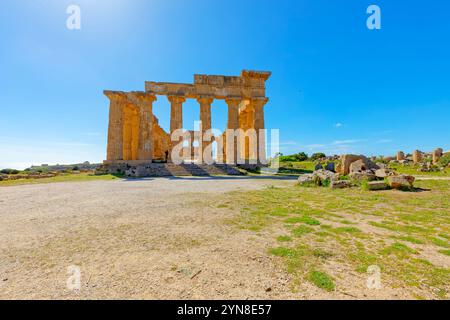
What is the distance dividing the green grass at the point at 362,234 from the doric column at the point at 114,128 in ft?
70.3

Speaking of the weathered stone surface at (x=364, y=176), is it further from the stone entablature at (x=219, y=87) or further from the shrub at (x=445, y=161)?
the stone entablature at (x=219, y=87)

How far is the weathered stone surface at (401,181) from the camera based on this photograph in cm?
887

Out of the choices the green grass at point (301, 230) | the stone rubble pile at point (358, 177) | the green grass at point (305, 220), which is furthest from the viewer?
the stone rubble pile at point (358, 177)

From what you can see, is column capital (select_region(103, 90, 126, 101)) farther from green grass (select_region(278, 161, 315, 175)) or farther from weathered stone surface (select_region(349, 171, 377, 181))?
weathered stone surface (select_region(349, 171, 377, 181))

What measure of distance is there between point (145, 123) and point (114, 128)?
3.56 m

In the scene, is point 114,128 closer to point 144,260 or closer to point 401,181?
point 144,260

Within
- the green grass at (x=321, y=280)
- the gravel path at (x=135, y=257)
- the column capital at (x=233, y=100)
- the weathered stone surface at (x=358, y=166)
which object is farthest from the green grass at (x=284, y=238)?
the column capital at (x=233, y=100)

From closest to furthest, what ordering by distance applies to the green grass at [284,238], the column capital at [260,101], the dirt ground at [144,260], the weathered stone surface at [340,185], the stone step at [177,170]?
the dirt ground at [144,260] < the green grass at [284,238] < the weathered stone surface at [340,185] < the stone step at [177,170] < the column capital at [260,101]

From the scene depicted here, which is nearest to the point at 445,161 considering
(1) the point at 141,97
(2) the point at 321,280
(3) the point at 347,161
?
(3) the point at 347,161

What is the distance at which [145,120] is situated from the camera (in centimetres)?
2445

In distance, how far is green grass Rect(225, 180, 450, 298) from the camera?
2.57 meters

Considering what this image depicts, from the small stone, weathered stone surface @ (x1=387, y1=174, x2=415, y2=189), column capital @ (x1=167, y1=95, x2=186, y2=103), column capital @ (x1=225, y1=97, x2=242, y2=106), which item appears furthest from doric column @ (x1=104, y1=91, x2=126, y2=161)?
weathered stone surface @ (x1=387, y1=174, x2=415, y2=189)
